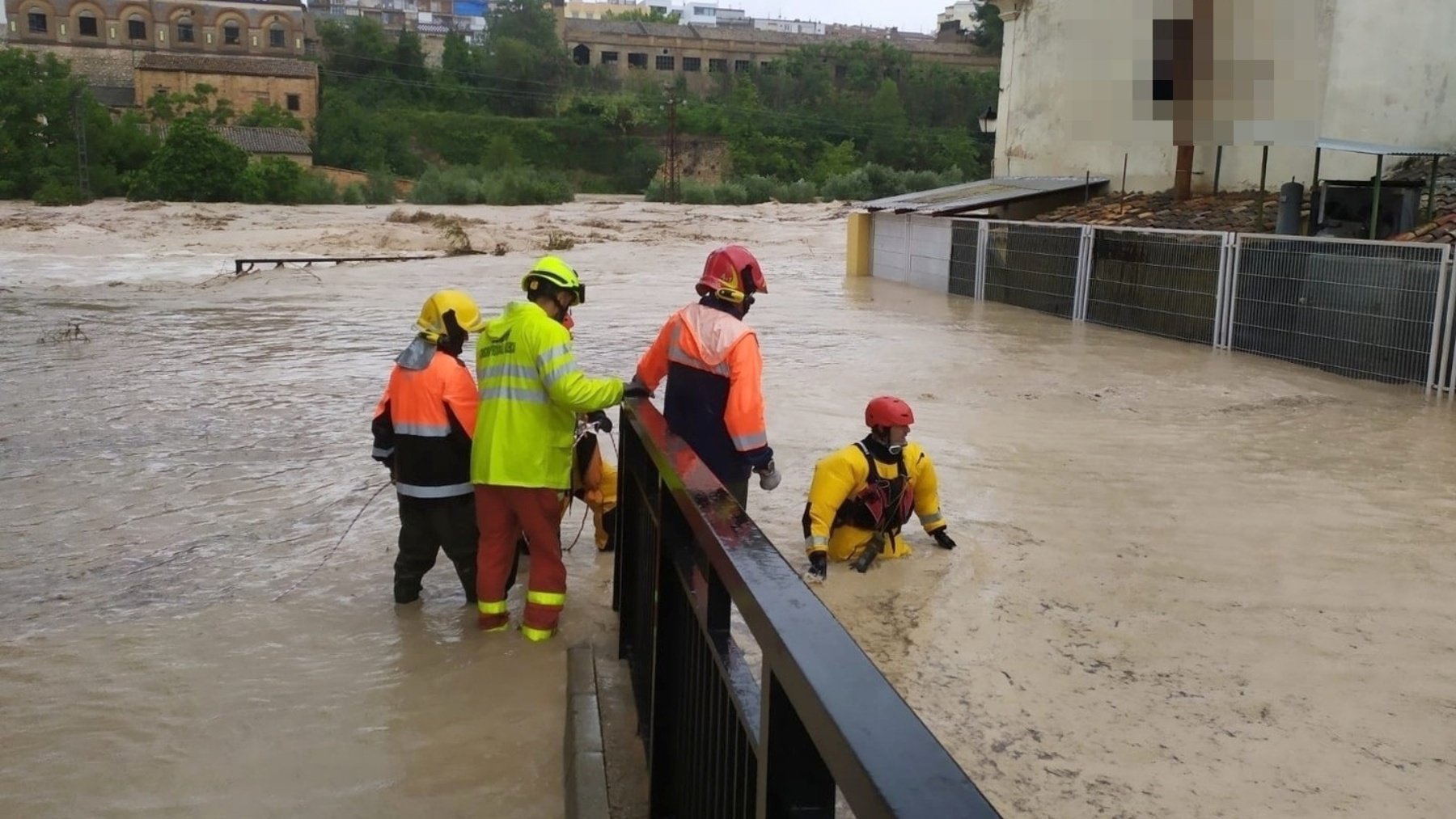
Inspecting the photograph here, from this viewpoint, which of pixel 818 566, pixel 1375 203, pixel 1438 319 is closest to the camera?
pixel 818 566

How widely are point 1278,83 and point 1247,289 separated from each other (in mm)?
4583

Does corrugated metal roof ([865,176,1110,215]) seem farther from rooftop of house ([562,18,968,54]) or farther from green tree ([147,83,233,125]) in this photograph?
rooftop of house ([562,18,968,54])

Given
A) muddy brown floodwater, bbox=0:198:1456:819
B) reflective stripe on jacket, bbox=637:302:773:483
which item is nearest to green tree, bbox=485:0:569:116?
muddy brown floodwater, bbox=0:198:1456:819

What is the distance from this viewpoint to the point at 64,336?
580 inches

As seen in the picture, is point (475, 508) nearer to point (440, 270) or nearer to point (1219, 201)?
point (1219, 201)

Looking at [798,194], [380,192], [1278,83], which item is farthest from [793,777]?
[380,192]

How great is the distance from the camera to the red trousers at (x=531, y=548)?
16.4ft

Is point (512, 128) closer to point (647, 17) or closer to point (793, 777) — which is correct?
point (647, 17)

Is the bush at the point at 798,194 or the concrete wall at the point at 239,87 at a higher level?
the concrete wall at the point at 239,87

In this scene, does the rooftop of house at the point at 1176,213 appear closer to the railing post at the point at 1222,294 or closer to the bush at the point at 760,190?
the railing post at the point at 1222,294

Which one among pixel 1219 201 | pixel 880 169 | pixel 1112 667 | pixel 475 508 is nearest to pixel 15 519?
pixel 475 508

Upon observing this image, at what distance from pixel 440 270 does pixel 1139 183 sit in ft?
45.4

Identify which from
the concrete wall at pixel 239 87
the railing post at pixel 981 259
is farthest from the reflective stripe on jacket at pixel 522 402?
the concrete wall at pixel 239 87

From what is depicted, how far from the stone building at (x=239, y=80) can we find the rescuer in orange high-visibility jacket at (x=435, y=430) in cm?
6287
